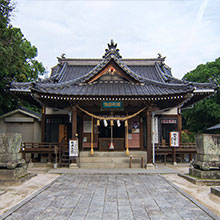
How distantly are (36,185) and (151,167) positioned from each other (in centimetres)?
728

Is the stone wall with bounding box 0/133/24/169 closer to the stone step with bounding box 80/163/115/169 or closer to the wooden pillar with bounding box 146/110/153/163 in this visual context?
the stone step with bounding box 80/163/115/169

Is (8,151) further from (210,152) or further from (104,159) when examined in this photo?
(210,152)

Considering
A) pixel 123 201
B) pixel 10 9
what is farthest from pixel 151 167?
pixel 10 9

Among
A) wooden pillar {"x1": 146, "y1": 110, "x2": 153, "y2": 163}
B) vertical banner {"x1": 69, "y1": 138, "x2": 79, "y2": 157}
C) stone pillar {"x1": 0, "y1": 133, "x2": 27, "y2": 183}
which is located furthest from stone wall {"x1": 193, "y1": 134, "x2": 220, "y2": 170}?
stone pillar {"x1": 0, "y1": 133, "x2": 27, "y2": 183}

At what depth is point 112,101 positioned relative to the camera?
47.4ft

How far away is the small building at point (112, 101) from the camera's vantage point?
44.0 ft

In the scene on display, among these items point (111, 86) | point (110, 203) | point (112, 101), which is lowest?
point (110, 203)

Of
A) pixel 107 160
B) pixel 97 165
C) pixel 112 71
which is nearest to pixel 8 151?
pixel 97 165

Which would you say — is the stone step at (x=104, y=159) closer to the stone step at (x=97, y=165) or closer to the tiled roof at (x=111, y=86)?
the stone step at (x=97, y=165)

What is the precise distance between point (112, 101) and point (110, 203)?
27.7 ft

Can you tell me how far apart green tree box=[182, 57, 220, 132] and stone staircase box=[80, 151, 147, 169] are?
2159 cm

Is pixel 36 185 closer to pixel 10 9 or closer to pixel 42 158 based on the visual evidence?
pixel 42 158

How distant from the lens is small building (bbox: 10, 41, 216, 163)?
13.4m

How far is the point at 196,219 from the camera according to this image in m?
5.52
